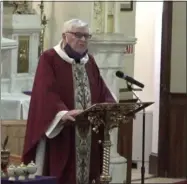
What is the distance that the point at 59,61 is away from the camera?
5387 mm

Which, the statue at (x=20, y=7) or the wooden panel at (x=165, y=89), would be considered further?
the wooden panel at (x=165, y=89)

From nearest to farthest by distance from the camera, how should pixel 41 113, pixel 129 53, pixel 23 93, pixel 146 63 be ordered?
pixel 41 113
pixel 23 93
pixel 129 53
pixel 146 63

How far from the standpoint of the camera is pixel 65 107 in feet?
17.0

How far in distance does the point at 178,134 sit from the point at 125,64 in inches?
52.7

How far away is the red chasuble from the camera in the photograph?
521cm

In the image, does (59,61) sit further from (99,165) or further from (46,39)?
(46,39)

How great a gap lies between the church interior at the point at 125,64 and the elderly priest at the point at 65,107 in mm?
1105

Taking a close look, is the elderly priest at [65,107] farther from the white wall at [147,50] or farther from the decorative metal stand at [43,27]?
the white wall at [147,50]

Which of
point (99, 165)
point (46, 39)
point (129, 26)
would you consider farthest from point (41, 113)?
point (129, 26)

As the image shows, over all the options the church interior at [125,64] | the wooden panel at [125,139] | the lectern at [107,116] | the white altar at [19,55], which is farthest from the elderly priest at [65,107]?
the wooden panel at [125,139]

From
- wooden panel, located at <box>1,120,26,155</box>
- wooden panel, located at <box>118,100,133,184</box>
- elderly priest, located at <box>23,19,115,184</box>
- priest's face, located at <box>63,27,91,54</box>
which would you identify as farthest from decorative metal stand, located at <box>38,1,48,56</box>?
priest's face, located at <box>63,27,91,54</box>

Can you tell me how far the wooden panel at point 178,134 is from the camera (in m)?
9.88

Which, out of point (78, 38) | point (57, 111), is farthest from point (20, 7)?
point (57, 111)

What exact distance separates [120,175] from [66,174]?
2869 millimetres
